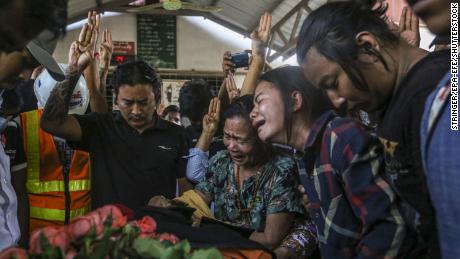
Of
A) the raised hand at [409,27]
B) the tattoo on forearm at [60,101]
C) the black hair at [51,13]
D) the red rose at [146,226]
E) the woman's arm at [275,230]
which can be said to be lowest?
the woman's arm at [275,230]

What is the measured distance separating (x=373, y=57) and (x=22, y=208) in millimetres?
1487

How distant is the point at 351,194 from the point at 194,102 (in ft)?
6.38

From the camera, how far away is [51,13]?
879 millimetres

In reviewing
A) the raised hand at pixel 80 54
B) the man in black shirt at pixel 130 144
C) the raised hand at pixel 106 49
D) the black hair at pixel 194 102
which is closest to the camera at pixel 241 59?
the black hair at pixel 194 102

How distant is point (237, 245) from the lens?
3.74 ft

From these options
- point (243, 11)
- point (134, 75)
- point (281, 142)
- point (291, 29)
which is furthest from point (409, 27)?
point (291, 29)

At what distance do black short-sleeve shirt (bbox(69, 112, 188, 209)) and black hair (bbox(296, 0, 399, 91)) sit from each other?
117 cm

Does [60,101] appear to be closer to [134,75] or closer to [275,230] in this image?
[134,75]

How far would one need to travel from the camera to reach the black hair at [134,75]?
7.32 feet

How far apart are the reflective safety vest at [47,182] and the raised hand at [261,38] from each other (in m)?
0.89

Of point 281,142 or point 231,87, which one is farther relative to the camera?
point 231,87

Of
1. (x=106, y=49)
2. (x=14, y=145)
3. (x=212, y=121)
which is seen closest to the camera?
(x=14, y=145)

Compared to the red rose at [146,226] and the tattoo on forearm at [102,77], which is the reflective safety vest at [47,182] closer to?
the tattoo on forearm at [102,77]

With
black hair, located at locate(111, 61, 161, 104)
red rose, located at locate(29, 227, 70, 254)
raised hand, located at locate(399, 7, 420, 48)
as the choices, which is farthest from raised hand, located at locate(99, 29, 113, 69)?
red rose, located at locate(29, 227, 70, 254)
